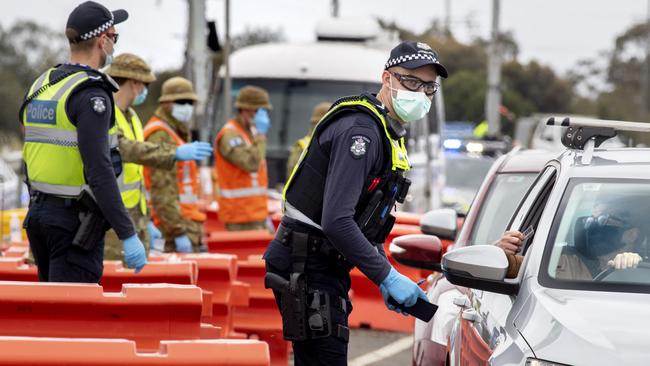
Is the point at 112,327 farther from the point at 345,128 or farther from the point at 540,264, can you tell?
the point at 540,264

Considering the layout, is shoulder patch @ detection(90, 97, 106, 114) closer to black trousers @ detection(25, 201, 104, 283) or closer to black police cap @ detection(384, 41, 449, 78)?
black trousers @ detection(25, 201, 104, 283)

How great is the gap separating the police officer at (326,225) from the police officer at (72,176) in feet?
3.84

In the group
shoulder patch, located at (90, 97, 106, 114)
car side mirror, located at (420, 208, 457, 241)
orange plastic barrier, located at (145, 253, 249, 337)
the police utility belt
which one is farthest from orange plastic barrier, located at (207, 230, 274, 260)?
the police utility belt

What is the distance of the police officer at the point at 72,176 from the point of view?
21.4ft

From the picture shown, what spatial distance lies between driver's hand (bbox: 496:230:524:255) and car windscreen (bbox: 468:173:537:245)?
132 centimetres

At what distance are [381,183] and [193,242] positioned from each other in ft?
16.8

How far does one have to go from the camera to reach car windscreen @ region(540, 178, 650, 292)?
518cm

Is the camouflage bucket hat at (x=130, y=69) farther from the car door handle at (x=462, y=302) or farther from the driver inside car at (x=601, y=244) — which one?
the driver inside car at (x=601, y=244)

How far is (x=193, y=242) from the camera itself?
10609mm

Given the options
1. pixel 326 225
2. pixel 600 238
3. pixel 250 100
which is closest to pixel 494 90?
pixel 250 100

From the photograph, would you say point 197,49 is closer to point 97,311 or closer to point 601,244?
point 97,311

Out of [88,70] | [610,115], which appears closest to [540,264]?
[88,70]

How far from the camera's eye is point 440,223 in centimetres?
801

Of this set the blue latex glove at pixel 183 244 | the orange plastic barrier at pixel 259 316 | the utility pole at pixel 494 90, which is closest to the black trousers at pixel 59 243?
the orange plastic barrier at pixel 259 316
